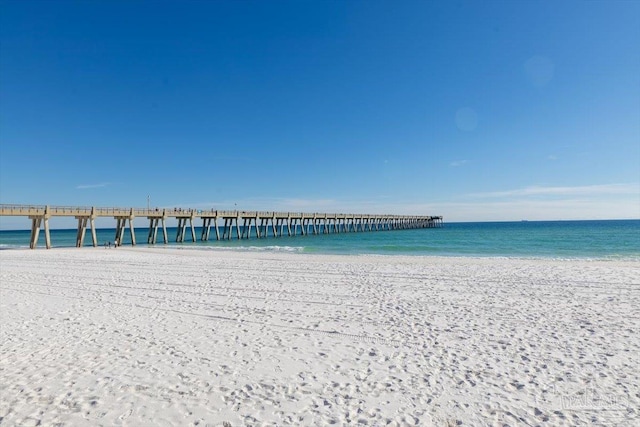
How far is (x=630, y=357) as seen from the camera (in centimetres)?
484

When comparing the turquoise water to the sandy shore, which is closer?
the sandy shore

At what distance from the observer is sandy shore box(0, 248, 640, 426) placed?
3.63 meters

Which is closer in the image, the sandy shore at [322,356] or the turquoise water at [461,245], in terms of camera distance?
the sandy shore at [322,356]

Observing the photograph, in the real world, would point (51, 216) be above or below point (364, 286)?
Answer: above

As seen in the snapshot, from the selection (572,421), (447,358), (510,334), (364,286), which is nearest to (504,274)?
(364,286)

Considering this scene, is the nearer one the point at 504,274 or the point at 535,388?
the point at 535,388

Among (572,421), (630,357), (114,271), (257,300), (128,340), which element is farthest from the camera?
(114,271)

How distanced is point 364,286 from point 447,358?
5471 millimetres

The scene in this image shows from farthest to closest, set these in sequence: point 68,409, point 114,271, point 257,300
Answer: point 114,271, point 257,300, point 68,409

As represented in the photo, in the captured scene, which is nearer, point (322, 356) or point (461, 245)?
point (322, 356)

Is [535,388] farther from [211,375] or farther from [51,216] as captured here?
[51,216]

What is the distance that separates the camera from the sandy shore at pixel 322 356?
363 cm

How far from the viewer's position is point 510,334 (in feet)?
19.4

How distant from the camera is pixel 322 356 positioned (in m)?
5.05
